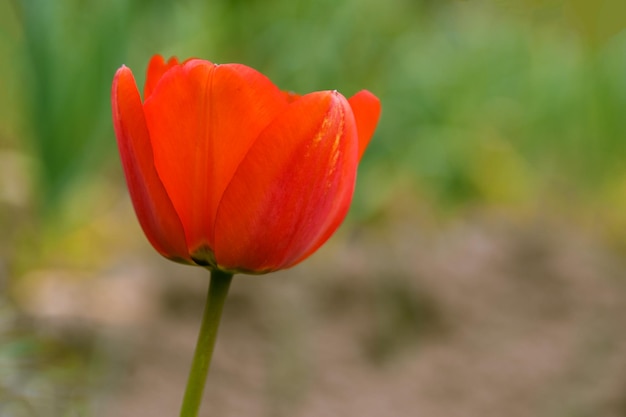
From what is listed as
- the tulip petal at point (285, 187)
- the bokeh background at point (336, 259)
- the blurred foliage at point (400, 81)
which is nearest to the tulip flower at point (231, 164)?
the tulip petal at point (285, 187)

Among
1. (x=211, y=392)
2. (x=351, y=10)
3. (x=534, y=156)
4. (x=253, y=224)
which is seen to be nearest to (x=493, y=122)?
(x=534, y=156)

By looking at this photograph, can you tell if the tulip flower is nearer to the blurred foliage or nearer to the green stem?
the green stem

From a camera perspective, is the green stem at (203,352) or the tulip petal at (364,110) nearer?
the green stem at (203,352)

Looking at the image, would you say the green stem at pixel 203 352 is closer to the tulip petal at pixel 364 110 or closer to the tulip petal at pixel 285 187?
the tulip petal at pixel 285 187

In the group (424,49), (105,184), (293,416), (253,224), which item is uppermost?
(424,49)

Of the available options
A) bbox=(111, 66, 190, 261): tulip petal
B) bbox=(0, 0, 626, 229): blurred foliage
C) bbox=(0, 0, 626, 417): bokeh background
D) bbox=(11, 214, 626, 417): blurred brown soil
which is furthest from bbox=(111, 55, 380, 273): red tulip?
bbox=(0, 0, 626, 229): blurred foliage

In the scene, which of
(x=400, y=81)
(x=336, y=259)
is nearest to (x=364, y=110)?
(x=336, y=259)

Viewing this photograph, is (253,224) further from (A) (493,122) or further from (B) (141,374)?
(A) (493,122)
